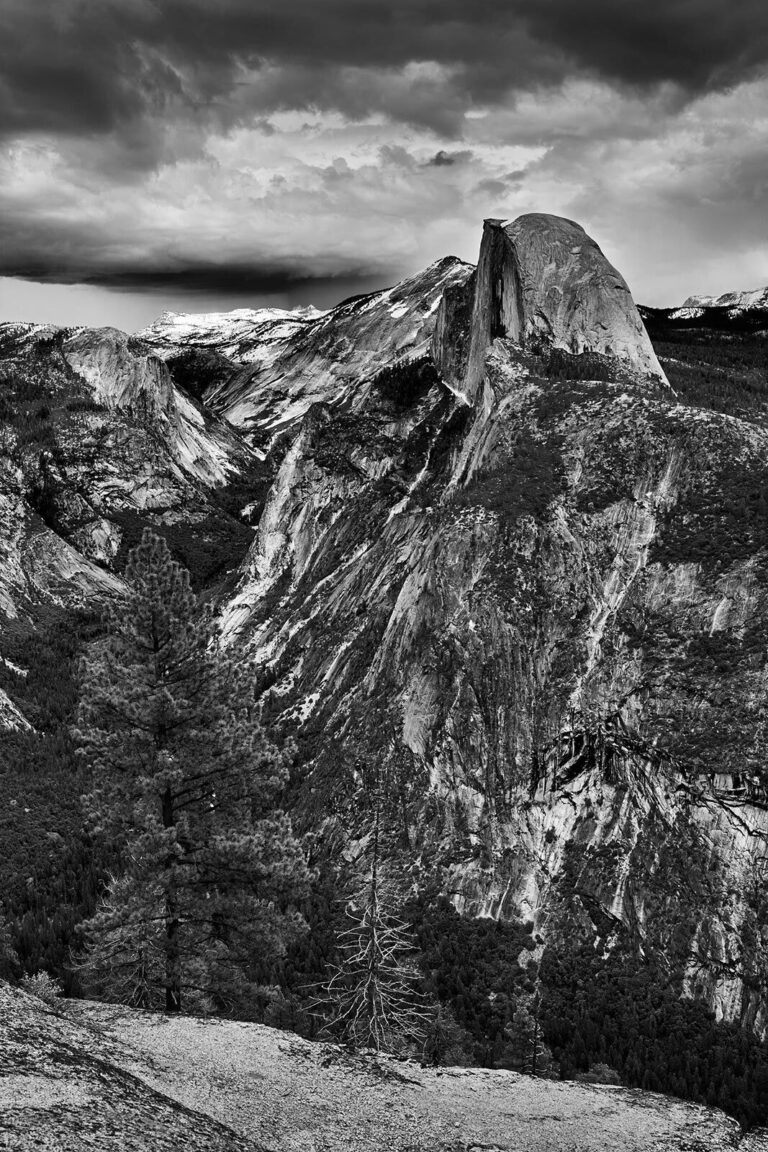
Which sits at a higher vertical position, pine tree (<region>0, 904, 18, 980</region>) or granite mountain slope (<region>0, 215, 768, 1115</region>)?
granite mountain slope (<region>0, 215, 768, 1115</region>)

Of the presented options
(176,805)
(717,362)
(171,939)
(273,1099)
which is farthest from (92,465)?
(273,1099)

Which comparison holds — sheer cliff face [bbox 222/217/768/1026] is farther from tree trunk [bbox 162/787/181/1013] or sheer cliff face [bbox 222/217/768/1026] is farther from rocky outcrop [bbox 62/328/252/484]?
rocky outcrop [bbox 62/328/252/484]

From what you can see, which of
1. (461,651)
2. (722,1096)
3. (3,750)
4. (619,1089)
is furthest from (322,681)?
(619,1089)

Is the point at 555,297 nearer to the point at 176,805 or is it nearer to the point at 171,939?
the point at 176,805

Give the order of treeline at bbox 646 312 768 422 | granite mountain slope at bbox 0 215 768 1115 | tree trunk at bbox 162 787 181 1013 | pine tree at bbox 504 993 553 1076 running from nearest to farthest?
tree trunk at bbox 162 787 181 1013 < pine tree at bbox 504 993 553 1076 < granite mountain slope at bbox 0 215 768 1115 < treeline at bbox 646 312 768 422

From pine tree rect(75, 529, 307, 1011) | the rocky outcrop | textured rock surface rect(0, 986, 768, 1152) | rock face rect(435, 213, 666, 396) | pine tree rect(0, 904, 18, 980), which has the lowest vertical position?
pine tree rect(0, 904, 18, 980)

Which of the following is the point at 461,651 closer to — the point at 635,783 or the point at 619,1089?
the point at 635,783

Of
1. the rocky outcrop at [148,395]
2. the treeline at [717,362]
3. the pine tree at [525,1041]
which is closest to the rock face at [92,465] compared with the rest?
the rocky outcrop at [148,395]

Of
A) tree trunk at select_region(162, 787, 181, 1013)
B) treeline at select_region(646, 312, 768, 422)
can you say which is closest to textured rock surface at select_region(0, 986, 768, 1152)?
tree trunk at select_region(162, 787, 181, 1013)
